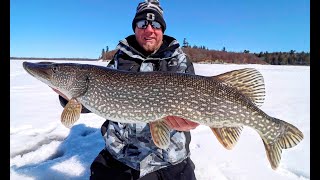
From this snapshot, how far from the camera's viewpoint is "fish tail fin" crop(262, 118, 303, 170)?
5.99ft

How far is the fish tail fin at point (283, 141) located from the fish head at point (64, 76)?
1.24m

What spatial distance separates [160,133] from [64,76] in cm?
79

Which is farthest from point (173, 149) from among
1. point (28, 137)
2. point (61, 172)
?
point (28, 137)

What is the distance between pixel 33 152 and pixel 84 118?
1299 mm

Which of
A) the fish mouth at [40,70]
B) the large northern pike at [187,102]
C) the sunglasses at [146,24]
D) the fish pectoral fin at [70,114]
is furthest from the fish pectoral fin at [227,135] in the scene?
the fish mouth at [40,70]

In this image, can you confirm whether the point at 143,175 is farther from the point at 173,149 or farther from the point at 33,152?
the point at 33,152

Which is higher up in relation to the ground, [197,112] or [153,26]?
[153,26]

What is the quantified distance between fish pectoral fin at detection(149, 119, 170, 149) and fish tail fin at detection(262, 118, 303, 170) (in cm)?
60

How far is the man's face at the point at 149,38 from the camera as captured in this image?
2.45 metres

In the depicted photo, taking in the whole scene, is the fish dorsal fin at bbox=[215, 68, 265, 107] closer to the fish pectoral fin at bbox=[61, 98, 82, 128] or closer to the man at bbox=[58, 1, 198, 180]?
the man at bbox=[58, 1, 198, 180]

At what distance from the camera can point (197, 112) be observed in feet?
5.99

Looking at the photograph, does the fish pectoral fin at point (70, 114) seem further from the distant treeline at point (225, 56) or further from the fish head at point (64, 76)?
the distant treeline at point (225, 56)

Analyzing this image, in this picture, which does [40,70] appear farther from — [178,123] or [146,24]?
[178,123]
